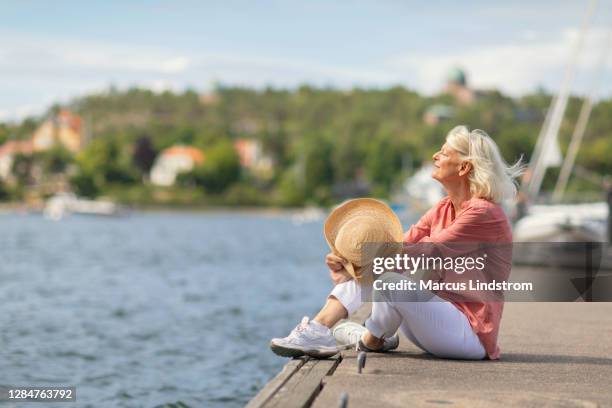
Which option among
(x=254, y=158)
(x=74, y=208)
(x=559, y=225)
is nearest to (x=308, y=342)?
(x=559, y=225)

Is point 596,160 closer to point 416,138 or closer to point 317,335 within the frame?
point 416,138

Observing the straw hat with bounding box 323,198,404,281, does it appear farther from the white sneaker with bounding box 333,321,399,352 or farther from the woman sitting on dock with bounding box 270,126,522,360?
the white sneaker with bounding box 333,321,399,352

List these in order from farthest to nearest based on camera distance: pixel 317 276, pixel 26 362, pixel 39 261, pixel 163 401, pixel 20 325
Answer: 1. pixel 39 261
2. pixel 317 276
3. pixel 20 325
4. pixel 26 362
5. pixel 163 401

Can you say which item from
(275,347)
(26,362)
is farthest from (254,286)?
(275,347)

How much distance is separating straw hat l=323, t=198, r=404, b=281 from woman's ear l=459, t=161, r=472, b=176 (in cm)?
48

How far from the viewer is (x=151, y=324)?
18984 mm

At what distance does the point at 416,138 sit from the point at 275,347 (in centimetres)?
15695

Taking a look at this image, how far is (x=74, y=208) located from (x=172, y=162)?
33533mm

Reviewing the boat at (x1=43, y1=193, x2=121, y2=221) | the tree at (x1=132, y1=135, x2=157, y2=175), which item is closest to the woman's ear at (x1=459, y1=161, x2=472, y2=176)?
the boat at (x1=43, y1=193, x2=121, y2=221)

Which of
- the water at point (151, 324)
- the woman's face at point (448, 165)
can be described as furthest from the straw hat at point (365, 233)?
the water at point (151, 324)

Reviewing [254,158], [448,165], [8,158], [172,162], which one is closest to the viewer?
[448,165]

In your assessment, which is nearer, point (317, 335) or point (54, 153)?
point (317, 335)

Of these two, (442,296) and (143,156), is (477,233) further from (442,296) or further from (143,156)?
(143,156)

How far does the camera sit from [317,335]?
6.75 m
